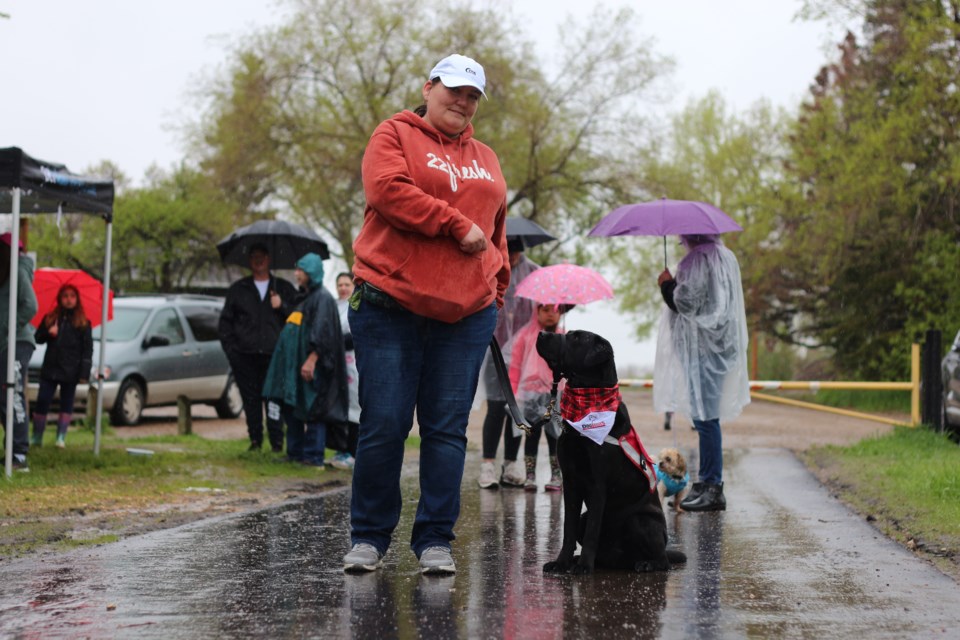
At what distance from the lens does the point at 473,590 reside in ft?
17.1

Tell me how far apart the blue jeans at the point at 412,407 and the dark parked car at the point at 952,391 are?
9077mm

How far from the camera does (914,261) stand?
86.3ft

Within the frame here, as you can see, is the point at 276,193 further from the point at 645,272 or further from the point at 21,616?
the point at 21,616

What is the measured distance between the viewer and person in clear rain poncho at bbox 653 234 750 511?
8.68 meters

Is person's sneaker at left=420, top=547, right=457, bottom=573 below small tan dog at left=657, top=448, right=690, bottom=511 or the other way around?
below

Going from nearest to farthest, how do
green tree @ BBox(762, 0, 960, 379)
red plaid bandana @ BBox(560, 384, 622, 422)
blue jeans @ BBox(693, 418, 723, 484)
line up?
red plaid bandana @ BBox(560, 384, 622, 422)
blue jeans @ BBox(693, 418, 723, 484)
green tree @ BBox(762, 0, 960, 379)

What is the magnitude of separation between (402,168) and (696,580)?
2.17 m

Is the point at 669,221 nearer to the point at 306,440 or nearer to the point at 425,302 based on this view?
the point at 425,302

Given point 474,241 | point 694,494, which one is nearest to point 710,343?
point 694,494

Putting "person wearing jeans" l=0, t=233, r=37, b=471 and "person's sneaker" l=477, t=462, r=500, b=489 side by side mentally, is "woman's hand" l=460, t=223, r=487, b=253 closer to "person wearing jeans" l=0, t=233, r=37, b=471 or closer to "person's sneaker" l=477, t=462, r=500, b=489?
"person's sneaker" l=477, t=462, r=500, b=489

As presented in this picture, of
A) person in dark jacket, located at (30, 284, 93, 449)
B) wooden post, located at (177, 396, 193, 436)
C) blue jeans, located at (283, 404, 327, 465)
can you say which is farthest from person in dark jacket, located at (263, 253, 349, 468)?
wooden post, located at (177, 396, 193, 436)

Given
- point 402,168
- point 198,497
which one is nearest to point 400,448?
point 402,168

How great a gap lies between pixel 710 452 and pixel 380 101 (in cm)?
2749

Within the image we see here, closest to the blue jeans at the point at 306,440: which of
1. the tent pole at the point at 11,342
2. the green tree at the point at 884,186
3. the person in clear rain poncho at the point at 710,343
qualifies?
the tent pole at the point at 11,342
